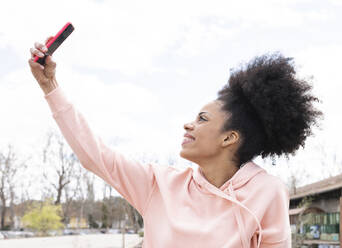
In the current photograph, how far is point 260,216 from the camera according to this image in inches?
74.0

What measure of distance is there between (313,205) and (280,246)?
17265 mm

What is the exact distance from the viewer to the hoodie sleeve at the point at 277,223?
1.86 m

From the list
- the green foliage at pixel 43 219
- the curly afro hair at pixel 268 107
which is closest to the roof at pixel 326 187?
the curly afro hair at pixel 268 107

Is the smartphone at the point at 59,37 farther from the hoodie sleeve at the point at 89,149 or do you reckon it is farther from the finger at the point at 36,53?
the hoodie sleeve at the point at 89,149

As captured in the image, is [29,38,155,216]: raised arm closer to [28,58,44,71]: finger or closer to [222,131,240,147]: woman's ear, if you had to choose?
[28,58,44,71]: finger

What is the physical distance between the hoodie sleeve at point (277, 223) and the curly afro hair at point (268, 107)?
0.94 ft

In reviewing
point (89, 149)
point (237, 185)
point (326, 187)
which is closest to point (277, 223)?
point (237, 185)

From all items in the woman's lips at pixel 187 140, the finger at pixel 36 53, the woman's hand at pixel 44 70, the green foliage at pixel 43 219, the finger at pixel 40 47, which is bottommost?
the green foliage at pixel 43 219

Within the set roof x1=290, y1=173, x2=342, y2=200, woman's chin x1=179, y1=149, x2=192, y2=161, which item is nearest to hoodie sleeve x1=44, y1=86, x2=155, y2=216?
woman's chin x1=179, y1=149, x2=192, y2=161

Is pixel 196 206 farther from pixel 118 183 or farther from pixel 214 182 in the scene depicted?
pixel 118 183

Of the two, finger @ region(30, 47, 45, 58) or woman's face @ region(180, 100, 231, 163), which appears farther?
woman's face @ region(180, 100, 231, 163)

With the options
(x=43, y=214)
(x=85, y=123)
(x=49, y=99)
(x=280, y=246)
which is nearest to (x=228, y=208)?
(x=280, y=246)

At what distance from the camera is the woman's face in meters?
2.05

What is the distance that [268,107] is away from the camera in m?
2.17
